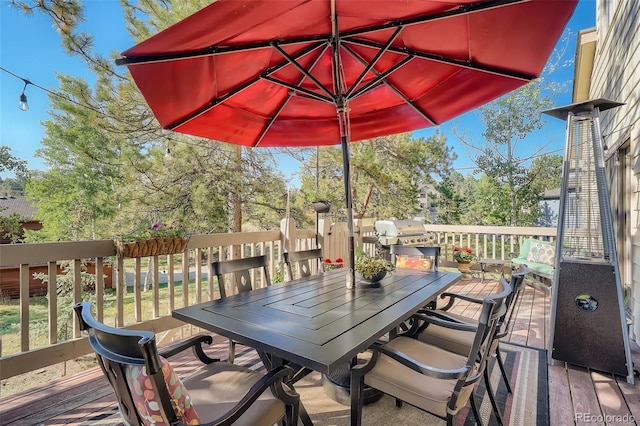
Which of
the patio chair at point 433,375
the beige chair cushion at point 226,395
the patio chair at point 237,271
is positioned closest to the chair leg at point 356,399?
the patio chair at point 433,375

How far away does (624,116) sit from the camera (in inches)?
132

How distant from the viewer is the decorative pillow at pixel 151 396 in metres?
0.93

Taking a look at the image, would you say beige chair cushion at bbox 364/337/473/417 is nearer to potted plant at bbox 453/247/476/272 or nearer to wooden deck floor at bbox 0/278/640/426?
wooden deck floor at bbox 0/278/640/426

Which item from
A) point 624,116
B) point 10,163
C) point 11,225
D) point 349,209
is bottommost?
point 11,225

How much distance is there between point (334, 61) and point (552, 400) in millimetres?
2832

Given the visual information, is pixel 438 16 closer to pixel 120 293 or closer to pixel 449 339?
pixel 449 339

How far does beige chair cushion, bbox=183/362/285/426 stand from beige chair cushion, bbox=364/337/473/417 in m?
0.56

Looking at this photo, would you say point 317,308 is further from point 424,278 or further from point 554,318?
point 554,318

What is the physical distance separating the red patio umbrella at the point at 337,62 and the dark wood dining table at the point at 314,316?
40 cm

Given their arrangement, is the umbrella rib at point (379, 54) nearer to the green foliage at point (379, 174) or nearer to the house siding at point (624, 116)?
the house siding at point (624, 116)

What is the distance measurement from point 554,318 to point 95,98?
358 inches

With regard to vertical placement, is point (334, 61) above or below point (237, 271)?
above

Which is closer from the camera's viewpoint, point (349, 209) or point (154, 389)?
point (154, 389)

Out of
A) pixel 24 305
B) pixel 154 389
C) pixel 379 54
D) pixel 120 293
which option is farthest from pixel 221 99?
pixel 154 389
